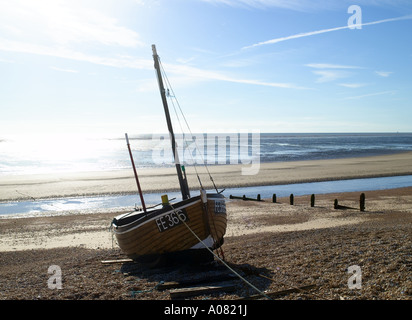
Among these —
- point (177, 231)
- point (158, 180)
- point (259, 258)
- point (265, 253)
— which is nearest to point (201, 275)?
point (177, 231)

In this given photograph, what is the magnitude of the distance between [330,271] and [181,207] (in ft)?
15.4

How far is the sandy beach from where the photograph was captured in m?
8.67

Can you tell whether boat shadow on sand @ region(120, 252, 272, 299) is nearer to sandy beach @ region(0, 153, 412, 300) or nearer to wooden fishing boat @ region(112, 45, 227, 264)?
sandy beach @ region(0, 153, 412, 300)

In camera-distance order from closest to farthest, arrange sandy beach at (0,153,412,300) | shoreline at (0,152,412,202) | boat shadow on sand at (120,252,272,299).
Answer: sandy beach at (0,153,412,300), boat shadow on sand at (120,252,272,299), shoreline at (0,152,412,202)

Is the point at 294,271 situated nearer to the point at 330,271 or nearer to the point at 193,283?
the point at 330,271

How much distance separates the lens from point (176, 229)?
36.6 feet

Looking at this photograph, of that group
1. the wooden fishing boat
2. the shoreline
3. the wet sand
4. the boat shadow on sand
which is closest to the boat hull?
the wooden fishing boat

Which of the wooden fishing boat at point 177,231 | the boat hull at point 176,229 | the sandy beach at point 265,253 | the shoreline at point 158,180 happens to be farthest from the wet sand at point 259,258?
the shoreline at point 158,180

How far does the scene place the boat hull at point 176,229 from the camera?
11086mm

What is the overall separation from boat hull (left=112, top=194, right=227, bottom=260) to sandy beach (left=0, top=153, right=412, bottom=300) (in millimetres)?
832

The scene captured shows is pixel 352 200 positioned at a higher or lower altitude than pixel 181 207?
lower

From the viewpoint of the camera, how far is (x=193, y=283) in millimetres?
9594
